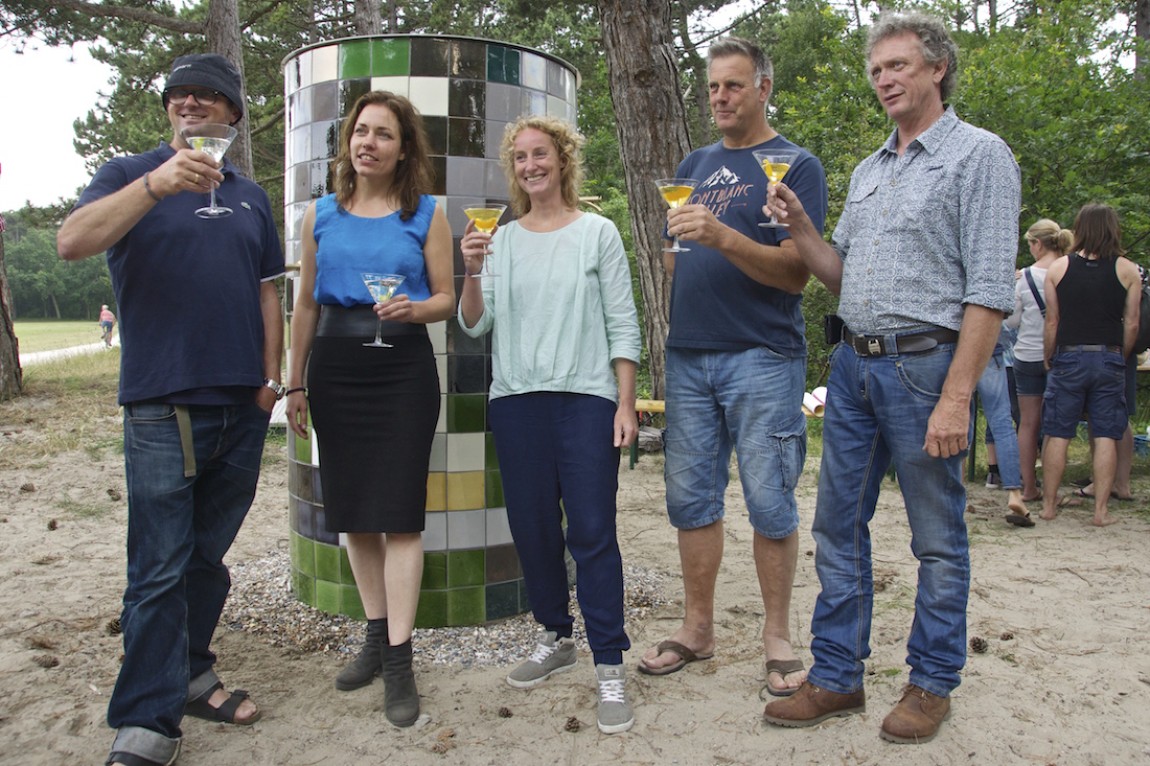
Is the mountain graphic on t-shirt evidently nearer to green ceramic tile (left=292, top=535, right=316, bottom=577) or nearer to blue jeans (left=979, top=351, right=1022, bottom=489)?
green ceramic tile (left=292, top=535, right=316, bottom=577)

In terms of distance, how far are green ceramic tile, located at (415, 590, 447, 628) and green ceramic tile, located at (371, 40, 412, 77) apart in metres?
2.38

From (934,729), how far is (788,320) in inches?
60.5

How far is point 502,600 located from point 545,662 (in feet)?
2.08

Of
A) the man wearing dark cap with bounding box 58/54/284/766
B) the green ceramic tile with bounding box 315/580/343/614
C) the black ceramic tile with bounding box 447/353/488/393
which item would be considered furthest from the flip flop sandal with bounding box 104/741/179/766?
the black ceramic tile with bounding box 447/353/488/393

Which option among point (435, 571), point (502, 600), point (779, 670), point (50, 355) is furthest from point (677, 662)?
point (50, 355)

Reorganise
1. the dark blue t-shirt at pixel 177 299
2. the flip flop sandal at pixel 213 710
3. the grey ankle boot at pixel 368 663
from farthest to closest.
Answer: the grey ankle boot at pixel 368 663, the flip flop sandal at pixel 213 710, the dark blue t-shirt at pixel 177 299

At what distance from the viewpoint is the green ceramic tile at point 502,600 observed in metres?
4.17

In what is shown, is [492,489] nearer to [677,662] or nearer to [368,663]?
[368,663]

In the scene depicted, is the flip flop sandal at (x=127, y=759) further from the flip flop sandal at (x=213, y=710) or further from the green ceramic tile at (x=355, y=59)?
the green ceramic tile at (x=355, y=59)

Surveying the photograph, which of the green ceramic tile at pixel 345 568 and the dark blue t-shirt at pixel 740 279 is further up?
the dark blue t-shirt at pixel 740 279

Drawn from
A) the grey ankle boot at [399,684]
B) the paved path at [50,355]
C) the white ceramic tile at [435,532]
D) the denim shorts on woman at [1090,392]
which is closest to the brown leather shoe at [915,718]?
the grey ankle boot at [399,684]

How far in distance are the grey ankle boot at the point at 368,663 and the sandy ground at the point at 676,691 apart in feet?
0.15

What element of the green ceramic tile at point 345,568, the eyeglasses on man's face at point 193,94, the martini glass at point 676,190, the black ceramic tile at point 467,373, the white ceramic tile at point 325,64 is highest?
the white ceramic tile at point 325,64

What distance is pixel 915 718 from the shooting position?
3041mm
